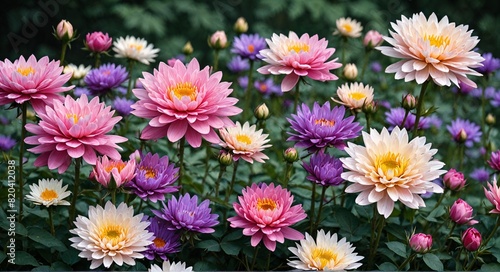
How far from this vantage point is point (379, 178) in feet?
4.30

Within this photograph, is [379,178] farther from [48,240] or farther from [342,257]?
[48,240]

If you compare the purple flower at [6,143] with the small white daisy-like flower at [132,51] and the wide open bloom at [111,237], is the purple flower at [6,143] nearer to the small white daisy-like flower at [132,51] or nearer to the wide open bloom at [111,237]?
the small white daisy-like flower at [132,51]

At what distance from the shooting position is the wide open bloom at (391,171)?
1302mm

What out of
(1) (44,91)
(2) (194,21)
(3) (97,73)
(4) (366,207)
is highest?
(2) (194,21)

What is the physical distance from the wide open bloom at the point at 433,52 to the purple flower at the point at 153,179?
0.58 metres

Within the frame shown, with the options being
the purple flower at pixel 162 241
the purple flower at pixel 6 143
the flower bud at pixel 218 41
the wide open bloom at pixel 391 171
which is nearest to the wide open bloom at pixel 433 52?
the wide open bloom at pixel 391 171

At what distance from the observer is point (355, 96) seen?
5.74 feet

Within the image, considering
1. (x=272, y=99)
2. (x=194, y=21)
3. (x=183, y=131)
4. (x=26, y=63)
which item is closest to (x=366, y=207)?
(x=183, y=131)

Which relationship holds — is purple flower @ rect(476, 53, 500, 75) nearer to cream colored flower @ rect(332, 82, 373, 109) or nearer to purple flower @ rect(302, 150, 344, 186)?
cream colored flower @ rect(332, 82, 373, 109)

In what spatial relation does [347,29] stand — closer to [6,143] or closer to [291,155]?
[291,155]

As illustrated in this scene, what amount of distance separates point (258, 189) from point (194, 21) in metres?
3.52

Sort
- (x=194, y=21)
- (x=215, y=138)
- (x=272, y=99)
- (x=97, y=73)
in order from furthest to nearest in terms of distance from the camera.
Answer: (x=194, y=21) → (x=272, y=99) → (x=97, y=73) → (x=215, y=138)

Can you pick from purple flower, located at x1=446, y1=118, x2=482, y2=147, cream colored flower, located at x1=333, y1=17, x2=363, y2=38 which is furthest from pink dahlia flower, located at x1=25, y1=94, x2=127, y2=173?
purple flower, located at x1=446, y1=118, x2=482, y2=147

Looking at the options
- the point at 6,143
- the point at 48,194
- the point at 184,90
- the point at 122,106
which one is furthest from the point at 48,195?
the point at 6,143
